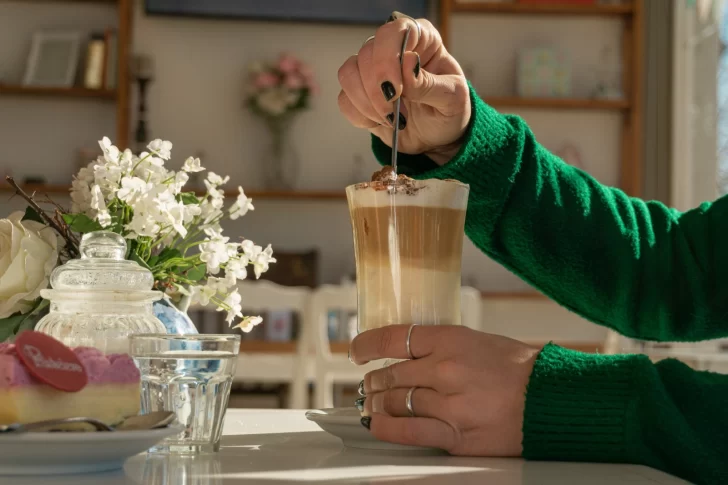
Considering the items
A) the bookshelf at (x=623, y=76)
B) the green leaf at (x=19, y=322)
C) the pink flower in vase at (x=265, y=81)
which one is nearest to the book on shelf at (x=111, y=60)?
the pink flower in vase at (x=265, y=81)

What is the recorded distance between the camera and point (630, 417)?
2.58 feet

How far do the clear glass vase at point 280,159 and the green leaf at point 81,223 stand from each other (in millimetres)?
3366

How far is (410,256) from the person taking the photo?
0.85m

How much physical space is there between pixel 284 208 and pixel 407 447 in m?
3.66

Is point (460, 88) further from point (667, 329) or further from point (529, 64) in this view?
point (529, 64)

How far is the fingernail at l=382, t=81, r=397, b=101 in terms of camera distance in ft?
3.16

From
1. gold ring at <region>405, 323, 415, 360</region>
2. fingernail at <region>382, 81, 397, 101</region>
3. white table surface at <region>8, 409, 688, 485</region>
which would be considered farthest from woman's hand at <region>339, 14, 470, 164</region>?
white table surface at <region>8, 409, 688, 485</region>

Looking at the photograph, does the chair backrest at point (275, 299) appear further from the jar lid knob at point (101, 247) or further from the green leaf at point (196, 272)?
the jar lid knob at point (101, 247)

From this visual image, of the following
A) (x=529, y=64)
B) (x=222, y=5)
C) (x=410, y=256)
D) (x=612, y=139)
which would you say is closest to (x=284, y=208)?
(x=222, y=5)

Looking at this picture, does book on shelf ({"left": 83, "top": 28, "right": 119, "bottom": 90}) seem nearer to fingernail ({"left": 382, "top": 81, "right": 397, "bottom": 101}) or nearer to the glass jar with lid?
fingernail ({"left": 382, "top": 81, "right": 397, "bottom": 101})

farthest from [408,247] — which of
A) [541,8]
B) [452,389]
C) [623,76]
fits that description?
[623,76]

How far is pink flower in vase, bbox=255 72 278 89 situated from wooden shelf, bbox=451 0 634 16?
Result: 3.01ft

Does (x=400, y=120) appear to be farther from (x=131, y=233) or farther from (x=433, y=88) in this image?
(x=131, y=233)

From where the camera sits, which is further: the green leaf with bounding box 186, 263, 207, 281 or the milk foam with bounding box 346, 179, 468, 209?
the green leaf with bounding box 186, 263, 207, 281
